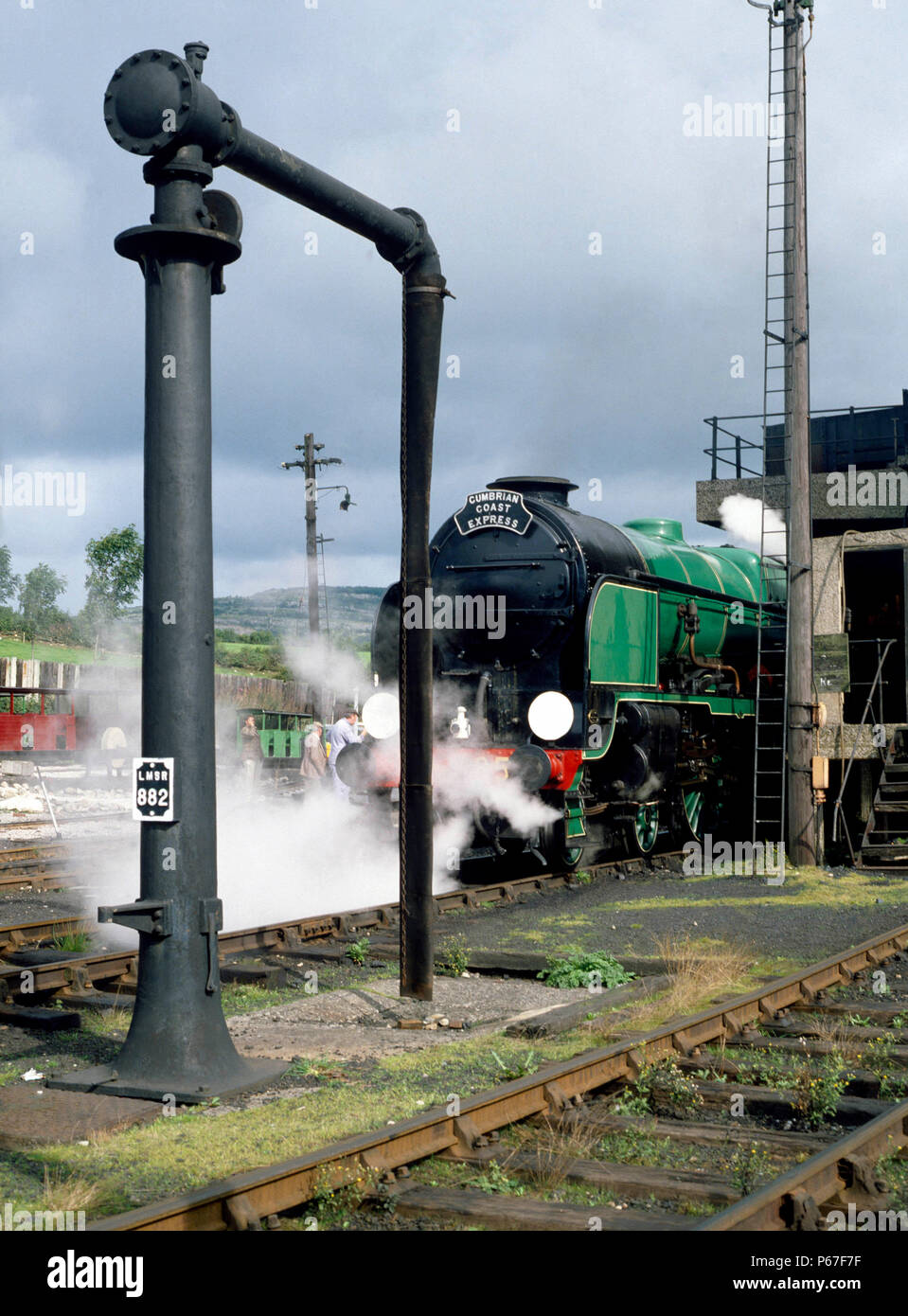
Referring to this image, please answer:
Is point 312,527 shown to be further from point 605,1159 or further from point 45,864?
point 605,1159

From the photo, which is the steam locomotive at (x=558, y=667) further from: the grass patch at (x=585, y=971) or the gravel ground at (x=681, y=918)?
the grass patch at (x=585, y=971)

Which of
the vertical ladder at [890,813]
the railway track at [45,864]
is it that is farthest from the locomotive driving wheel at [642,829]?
the railway track at [45,864]

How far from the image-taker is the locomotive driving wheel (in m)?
14.2

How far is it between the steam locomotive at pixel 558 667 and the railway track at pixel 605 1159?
249 inches

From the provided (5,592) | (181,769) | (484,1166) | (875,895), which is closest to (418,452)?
(181,769)

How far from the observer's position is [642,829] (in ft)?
48.0

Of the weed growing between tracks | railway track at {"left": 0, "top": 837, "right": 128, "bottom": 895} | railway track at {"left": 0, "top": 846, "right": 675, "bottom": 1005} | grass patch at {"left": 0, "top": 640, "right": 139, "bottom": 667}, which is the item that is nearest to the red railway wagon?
railway track at {"left": 0, "top": 837, "right": 128, "bottom": 895}

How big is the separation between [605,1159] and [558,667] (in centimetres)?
855

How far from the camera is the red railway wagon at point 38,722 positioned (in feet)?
99.0

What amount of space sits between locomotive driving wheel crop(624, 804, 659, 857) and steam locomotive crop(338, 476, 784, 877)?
2 cm

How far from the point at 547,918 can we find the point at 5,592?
10847cm
